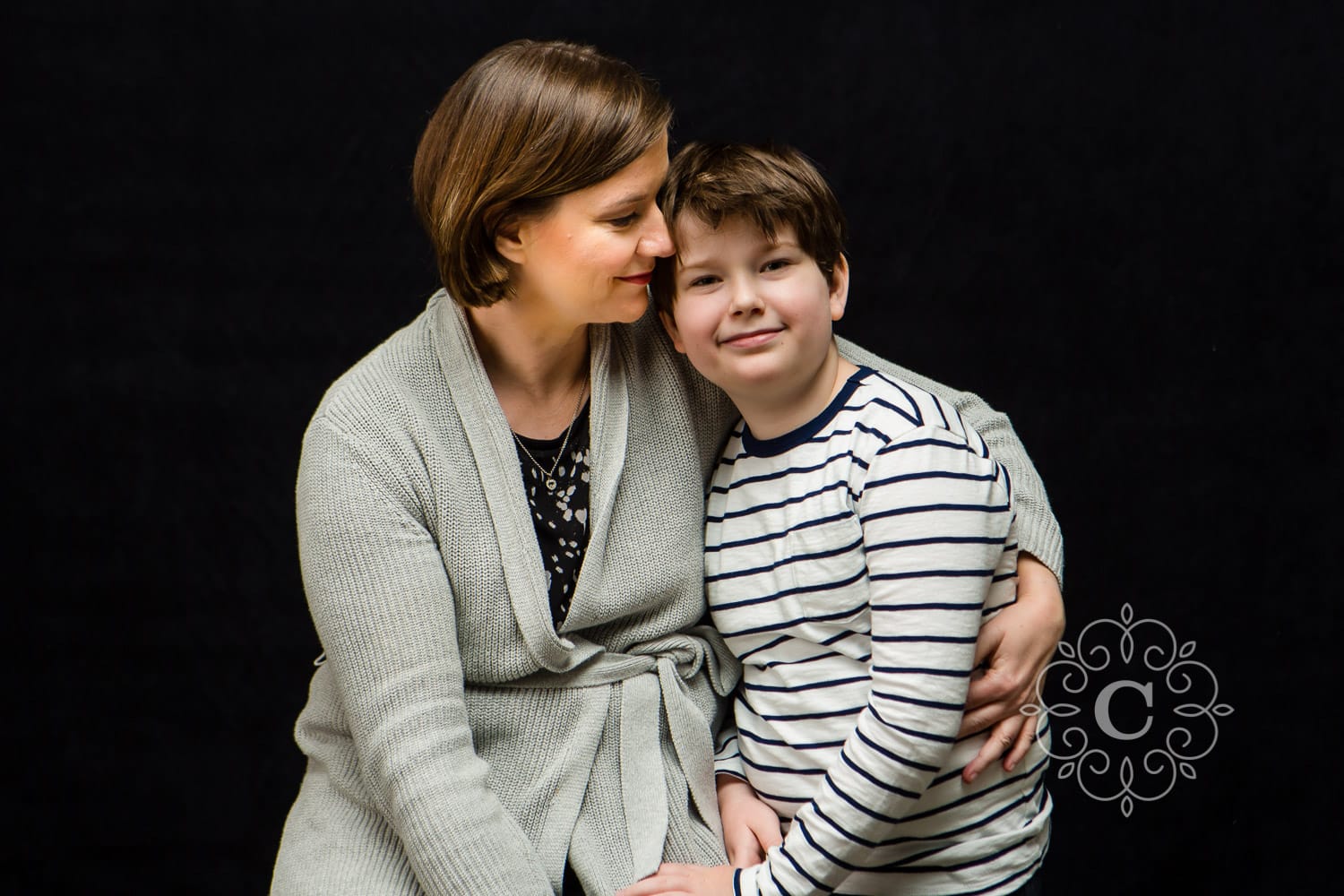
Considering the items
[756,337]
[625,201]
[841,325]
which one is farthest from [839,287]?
[841,325]

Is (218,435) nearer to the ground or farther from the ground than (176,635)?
farther from the ground

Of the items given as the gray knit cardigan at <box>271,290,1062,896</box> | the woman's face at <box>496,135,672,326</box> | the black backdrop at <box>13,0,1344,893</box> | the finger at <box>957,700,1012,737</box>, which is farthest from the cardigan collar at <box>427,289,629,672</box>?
the black backdrop at <box>13,0,1344,893</box>

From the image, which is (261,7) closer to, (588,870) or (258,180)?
(258,180)

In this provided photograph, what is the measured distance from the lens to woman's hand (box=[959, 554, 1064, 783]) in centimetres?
160

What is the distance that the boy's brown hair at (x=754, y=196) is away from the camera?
1.57m

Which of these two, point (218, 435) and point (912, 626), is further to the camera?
point (218, 435)

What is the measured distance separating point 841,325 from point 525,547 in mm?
901

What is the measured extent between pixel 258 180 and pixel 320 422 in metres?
0.82

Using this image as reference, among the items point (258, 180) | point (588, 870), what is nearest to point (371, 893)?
point (588, 870)

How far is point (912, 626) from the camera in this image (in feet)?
4.87

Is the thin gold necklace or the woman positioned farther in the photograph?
the thin gold necklace

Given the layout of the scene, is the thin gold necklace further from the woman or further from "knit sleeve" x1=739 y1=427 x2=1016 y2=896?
"knit sleeve" x1=739 y1=427 x2=1016 y2=896

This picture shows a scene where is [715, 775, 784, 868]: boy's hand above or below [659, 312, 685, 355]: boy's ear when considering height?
below

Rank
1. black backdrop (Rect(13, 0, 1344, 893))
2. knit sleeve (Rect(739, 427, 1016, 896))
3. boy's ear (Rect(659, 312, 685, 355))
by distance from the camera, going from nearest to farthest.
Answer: knit sleeve (Rect(739, 427, 1016, 896)) < boy's ear (Rect(659, 312, 685, 355)) < black backdrop (Rect(13, 0, 1344, 893))
